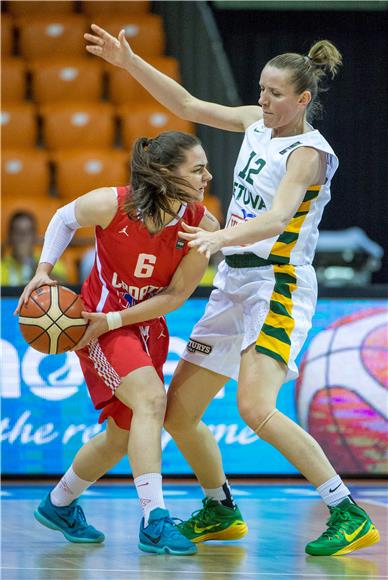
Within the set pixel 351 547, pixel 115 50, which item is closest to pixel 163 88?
pixel 115 50

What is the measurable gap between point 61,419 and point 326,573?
271 centimetres

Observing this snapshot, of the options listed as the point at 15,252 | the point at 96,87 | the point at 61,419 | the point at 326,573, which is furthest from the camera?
the point at 96,87

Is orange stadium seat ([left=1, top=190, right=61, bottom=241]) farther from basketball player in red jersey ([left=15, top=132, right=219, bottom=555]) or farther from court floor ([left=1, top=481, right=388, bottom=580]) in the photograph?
basketball player in red jersey ([left=15, top=132, right=219, bottom=555])

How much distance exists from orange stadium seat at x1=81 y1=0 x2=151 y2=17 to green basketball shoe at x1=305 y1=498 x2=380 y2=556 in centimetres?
718

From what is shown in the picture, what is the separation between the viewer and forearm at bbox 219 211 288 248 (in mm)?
3754

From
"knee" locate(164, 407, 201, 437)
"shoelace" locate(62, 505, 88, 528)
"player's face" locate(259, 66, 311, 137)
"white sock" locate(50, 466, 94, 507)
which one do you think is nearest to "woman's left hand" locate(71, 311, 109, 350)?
"knee" locate(164, 407, 201, 437)

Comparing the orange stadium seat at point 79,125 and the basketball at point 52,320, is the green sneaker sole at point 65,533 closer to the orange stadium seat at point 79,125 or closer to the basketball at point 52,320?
the basketball at point 52,320

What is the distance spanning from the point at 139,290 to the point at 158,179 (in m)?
0.44

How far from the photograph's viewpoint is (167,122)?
936 cm

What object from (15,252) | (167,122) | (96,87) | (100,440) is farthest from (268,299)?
(96,87)

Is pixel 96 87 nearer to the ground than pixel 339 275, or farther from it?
farther from it

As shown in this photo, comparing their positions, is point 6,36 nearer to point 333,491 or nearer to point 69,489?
point 69,489

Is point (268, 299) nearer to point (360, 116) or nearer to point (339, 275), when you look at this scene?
point (339, 275)

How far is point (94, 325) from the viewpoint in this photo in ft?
13.7
